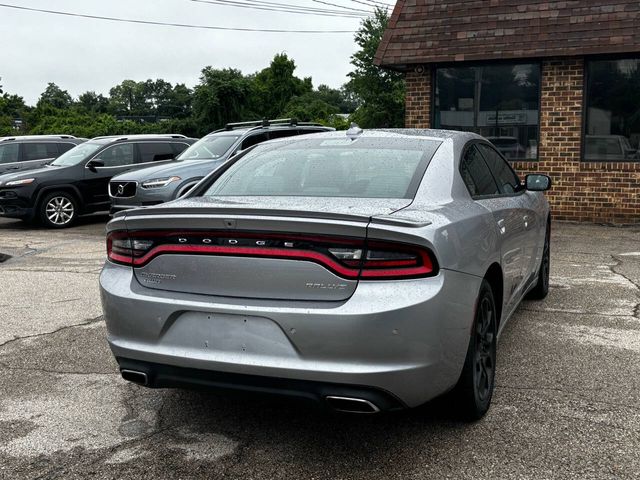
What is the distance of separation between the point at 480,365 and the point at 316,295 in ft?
3.82

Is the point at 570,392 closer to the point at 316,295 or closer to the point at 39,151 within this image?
the point at 316,295

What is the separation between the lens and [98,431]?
355 cm

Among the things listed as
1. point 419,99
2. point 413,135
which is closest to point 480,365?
point 413,135

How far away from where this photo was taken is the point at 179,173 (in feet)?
36.0

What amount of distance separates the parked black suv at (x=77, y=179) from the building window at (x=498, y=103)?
5.58 m

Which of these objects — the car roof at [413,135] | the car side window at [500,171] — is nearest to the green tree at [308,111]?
the car side window at [500,171]

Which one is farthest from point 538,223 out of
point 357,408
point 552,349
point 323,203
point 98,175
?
point 98,175

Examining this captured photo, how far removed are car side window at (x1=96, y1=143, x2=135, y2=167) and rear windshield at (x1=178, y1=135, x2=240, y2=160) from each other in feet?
7.93

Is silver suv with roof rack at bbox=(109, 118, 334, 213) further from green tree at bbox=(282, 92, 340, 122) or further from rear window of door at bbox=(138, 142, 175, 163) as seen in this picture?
green tree at bbox=(282, 92, 340, 122)

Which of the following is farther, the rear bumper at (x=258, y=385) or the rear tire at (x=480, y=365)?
the rear tire at (x=480, y=365)

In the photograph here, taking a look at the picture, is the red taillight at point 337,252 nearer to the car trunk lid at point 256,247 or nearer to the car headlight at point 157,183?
the car trunk lid at point 256,247

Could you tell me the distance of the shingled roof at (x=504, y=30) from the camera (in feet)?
38.6

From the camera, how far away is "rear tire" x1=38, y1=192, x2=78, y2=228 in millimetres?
13047

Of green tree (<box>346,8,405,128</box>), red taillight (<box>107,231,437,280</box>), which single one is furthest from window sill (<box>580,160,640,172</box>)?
green tree (<box>346,8,405,128</box>)
